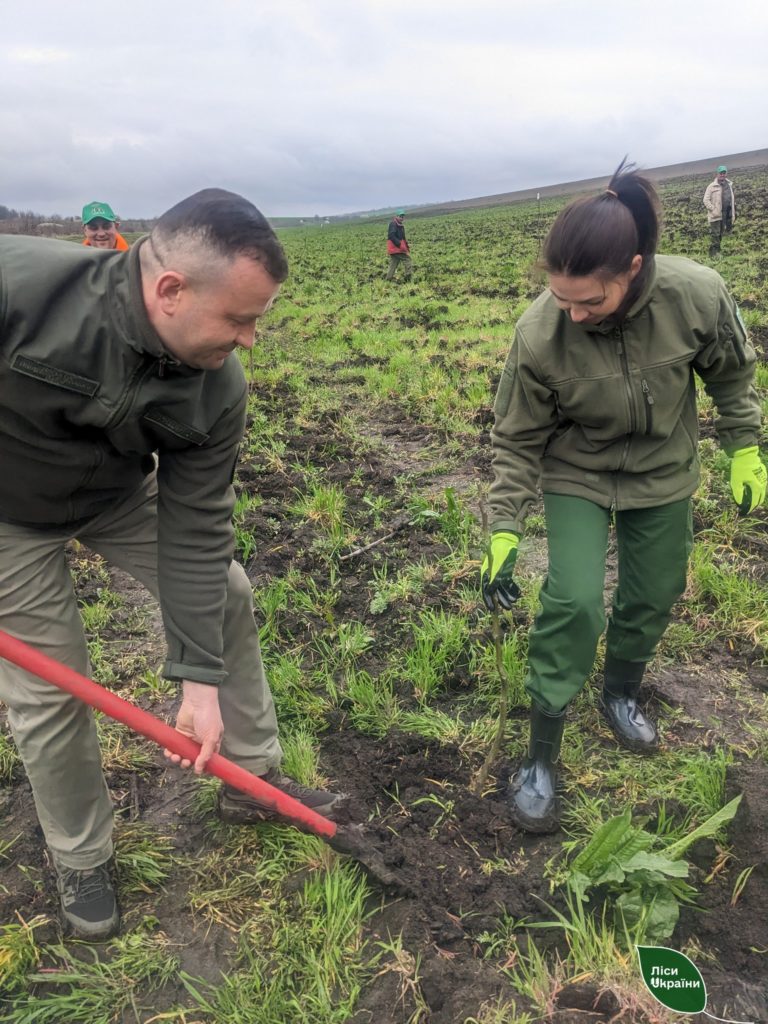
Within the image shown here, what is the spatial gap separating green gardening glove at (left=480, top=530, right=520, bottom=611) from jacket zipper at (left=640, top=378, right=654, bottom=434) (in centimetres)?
52

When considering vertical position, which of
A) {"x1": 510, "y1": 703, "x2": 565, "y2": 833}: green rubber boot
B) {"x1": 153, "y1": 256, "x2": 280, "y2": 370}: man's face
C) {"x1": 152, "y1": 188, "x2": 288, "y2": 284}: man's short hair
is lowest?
{"x1": 510, "y1": 703, "x2": 565, "y2": 833}: green rubber boot

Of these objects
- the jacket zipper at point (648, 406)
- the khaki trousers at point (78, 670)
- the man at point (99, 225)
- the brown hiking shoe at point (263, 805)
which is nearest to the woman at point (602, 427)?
the jacket zipper at point (648, 406)

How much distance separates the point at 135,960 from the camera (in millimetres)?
1990

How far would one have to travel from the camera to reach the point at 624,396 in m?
2.17

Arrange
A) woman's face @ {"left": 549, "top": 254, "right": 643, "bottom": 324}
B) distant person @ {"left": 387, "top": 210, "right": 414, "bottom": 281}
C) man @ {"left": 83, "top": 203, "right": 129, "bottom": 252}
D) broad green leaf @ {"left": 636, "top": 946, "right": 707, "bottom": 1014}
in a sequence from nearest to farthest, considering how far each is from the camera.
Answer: broad green leaf @ {"left": 636, "top": 946, "right": 707, "bottom": 1014} → woman's face @ {"left": 549, "top": 254, "right": 643, "bottom": 324} → man @ {"left": 83, "top": 203, "right": 129, "bottom": 252} → distant person @ {"left": 387, "top": 210, "right": 414, "bottom": 281}

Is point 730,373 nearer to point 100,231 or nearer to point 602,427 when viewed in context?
point 602,427

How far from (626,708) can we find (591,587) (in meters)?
0.73

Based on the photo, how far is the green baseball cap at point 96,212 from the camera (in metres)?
6.16

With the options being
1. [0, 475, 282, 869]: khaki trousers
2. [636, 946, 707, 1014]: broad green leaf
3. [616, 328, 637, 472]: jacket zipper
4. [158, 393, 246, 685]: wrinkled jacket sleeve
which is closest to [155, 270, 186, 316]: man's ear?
[158, 393, 246, 685]: wrinkled jacket sleeve

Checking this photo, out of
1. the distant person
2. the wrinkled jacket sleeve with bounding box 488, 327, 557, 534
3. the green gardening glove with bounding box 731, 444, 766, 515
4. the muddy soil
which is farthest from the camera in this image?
the distant person

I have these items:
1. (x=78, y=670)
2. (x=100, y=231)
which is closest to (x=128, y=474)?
(x=78, y=670)

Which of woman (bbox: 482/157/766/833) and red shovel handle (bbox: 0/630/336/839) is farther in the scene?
woman (bbox: 482/157/766/833)

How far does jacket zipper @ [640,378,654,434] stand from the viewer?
85.3 inches

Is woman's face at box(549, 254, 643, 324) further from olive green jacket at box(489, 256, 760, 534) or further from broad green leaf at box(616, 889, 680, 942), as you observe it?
broad green leaf at box(616, 889, 680, 942)
